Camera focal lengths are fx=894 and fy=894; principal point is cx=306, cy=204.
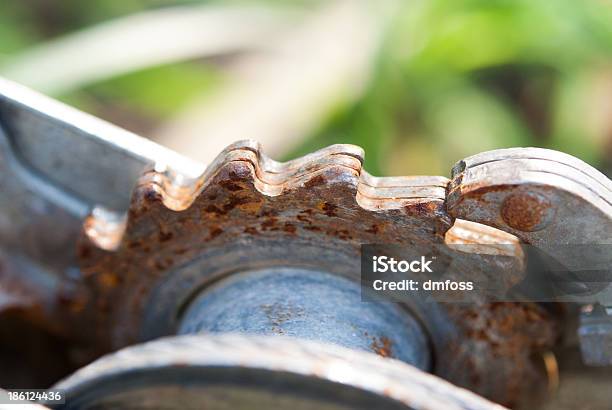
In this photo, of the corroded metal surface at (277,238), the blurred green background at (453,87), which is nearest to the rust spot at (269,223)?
the corroded metal surface at (277,238)

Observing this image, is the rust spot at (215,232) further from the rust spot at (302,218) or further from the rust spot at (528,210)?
the rust spot at (528,210)

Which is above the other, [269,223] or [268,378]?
[269,223]

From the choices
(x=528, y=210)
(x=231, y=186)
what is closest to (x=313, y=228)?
(x=231, y=186)

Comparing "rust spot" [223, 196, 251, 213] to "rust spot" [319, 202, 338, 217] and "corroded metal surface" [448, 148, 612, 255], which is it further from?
"corroded metal surface" [448, 148, 612, 255]

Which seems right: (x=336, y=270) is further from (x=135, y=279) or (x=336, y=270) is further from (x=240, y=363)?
(x=240, y=363)

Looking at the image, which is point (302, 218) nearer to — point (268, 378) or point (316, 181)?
point (316, 181)

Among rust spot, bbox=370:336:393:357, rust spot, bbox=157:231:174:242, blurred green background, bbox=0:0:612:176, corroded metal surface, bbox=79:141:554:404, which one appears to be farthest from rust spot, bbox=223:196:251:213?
blurred green background, bbox=0:0:612:176
